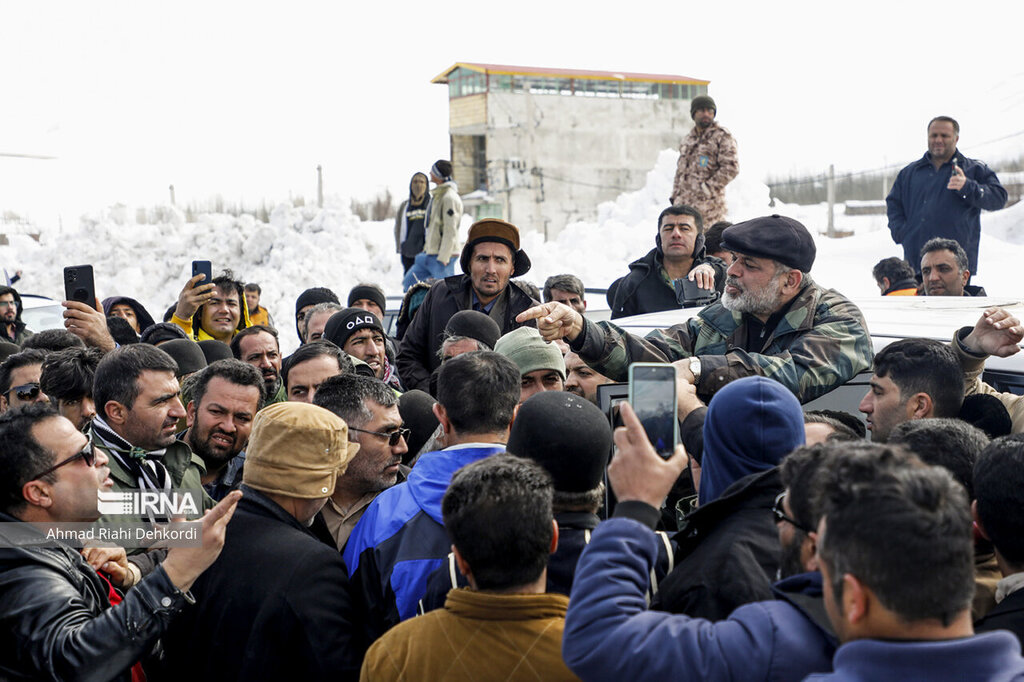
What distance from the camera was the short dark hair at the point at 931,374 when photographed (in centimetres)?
373

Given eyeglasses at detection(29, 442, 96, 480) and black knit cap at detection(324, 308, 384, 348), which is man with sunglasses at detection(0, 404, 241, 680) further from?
black knit cap at detection(324, 308, 384, 348)

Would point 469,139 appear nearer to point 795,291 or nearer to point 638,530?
point 795,291

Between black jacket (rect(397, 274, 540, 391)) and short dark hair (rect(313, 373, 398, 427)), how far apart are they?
2476mm

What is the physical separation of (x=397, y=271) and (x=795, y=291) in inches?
718

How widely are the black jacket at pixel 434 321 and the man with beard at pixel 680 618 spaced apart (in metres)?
4.17

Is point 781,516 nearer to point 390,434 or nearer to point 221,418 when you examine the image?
point 390,434

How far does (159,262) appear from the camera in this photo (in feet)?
73.8

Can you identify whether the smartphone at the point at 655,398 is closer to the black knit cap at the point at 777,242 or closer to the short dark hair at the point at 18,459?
the short dark hair at the point at 18,459

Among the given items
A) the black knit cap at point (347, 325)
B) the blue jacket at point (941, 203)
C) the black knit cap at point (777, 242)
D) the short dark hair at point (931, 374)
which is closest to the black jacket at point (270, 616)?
the short dark hair at point (931, 374)

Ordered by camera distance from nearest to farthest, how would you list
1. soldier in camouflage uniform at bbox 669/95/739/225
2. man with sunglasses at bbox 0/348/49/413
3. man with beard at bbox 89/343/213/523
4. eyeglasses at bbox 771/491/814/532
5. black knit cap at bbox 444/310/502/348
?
eyeglasses at bbox 771/491/814/532 → man with beard at bbox 89/343/213/523 → man with sunglasses at bbox 0/348/49/413 → black knit cap at bbox 444/310/502/348 → soldier in camouflage uniform at bbox 669/95/739/225

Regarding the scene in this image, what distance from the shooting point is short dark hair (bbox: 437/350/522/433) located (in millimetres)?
3213

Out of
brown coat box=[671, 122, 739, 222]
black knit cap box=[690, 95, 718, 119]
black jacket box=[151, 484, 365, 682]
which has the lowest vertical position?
black jacket box=[151, 484, 365, 682]

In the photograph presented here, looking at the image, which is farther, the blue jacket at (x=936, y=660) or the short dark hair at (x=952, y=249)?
the short dark hair at (x=952, y=249)

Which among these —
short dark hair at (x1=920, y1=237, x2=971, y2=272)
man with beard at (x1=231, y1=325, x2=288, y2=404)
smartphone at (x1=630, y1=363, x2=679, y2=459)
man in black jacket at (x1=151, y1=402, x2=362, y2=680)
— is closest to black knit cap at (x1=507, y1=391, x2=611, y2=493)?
smartphone at (x1=630, y1=363, x2=679, y2=459)
